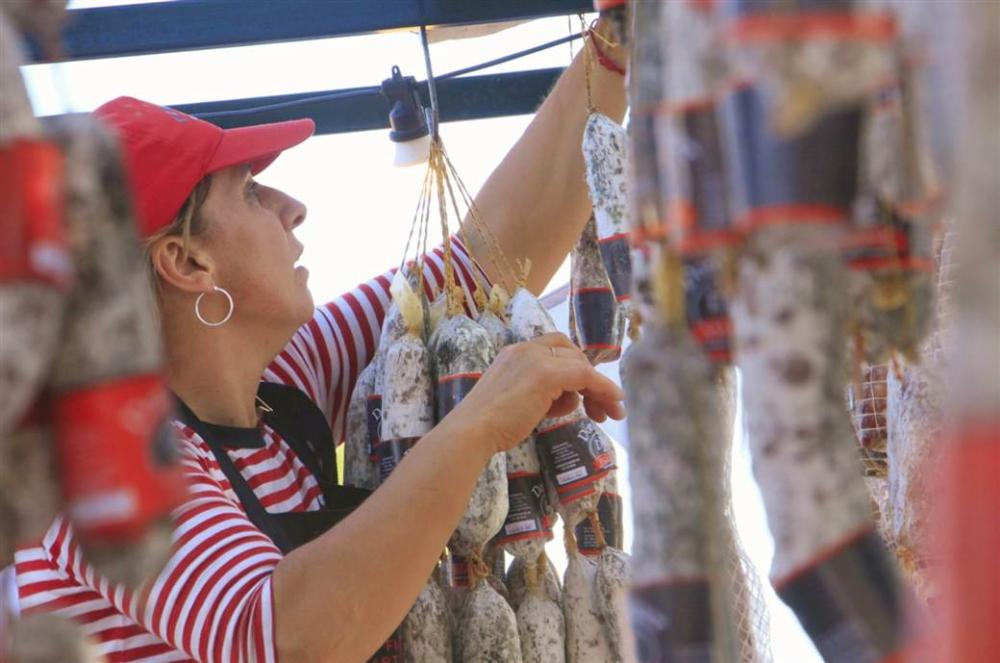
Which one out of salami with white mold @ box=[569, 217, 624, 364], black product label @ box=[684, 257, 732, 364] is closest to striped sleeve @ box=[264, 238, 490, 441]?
salami with white mold @ box=[569, 217, 624, 364]

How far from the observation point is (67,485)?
75cm

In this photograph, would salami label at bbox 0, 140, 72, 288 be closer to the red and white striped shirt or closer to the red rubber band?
the red and white striped shirt

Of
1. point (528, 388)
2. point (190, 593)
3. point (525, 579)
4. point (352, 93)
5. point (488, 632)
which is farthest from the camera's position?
point (352, 93)

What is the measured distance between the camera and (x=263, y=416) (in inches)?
74.9

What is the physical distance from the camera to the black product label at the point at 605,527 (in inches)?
72.1

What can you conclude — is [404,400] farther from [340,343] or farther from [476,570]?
[340,343]

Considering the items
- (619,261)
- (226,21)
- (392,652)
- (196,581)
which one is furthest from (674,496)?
(226,21)

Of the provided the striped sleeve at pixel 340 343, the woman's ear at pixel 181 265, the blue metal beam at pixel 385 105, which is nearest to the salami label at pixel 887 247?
the woman's ear at pixel 181 265

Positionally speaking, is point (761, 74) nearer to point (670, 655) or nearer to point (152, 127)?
point (670, 655)

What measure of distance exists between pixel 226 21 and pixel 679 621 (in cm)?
156

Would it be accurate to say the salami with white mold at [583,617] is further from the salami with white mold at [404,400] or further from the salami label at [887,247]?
the salami label at [887,247]

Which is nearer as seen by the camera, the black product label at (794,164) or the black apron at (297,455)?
the black product label at (794,164)

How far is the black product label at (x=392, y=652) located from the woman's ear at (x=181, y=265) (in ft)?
1.64

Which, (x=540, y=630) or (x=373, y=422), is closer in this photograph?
(x=540, y=630)
